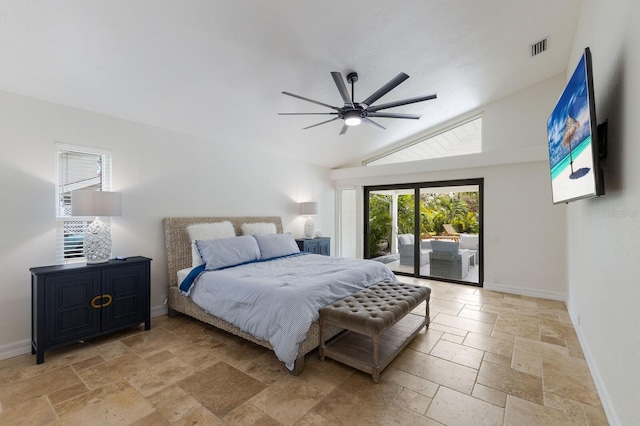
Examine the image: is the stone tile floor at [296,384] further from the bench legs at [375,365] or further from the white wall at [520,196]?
the white wall at [520,196]

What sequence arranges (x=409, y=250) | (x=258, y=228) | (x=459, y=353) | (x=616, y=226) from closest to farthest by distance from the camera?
1. (x=616, y=226)
2. (x=459, y=353)
3. (x=258, y=228)
4. (x=409, y=250)

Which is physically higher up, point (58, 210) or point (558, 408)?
point (58, 210)

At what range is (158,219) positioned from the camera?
12.9 ft

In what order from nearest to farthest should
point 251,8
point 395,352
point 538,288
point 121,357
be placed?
1. point 251,8
2. point 395,352
3. point 121,357
4. point 538,288

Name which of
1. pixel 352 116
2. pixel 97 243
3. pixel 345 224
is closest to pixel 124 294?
pixel 97 243

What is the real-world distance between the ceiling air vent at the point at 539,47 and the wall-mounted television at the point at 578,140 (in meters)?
1.87

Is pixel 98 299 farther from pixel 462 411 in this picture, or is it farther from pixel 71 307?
pixel 462 411

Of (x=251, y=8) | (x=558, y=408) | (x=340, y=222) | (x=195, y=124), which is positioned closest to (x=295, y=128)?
(x=195, y=124)

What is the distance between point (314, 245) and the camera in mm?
5855

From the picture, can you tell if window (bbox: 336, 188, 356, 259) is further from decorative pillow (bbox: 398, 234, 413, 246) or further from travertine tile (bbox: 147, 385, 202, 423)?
travertine tile (bbox: 147, 385, 202, 423)

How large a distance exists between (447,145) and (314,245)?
3399 millimetres

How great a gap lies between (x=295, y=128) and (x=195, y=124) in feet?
5.10

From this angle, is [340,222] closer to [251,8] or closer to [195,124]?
[195,124]

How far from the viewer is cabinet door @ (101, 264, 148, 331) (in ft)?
10.1
